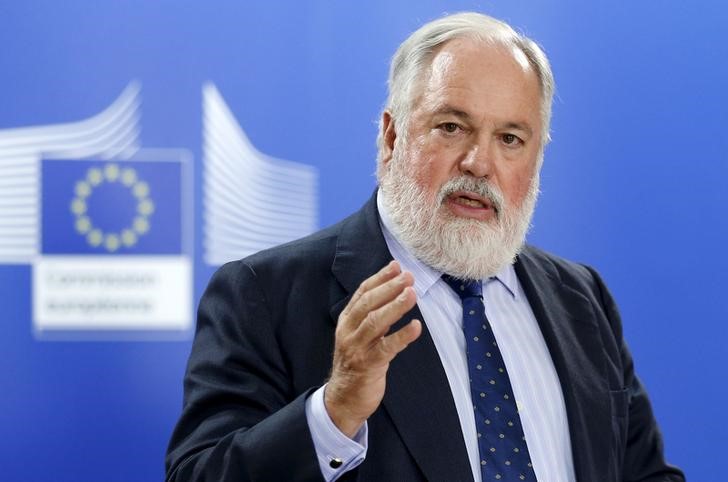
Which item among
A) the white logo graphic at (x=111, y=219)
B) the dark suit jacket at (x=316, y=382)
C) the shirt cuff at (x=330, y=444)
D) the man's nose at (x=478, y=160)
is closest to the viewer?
the shirt cuff at (x=330, y=444)

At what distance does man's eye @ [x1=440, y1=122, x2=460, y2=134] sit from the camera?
2145 millimetres

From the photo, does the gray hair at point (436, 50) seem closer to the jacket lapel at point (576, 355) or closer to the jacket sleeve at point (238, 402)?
the jacket lapel at point (576, 355)

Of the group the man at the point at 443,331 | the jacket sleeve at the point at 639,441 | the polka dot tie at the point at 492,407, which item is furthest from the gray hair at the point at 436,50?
the jacket sleeve at the point at 639,441

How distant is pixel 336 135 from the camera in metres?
3.28

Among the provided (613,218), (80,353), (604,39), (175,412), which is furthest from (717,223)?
(80,353)

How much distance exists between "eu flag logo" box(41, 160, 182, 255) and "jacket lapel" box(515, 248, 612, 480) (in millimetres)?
Result: 1278

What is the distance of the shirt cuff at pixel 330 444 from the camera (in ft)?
5.50

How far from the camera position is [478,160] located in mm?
2086

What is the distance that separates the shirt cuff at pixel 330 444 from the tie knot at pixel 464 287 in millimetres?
565

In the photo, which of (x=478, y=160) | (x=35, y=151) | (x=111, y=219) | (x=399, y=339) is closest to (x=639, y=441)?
(x=478, y=160)

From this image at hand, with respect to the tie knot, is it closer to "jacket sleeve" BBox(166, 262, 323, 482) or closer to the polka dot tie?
the polka dot tie

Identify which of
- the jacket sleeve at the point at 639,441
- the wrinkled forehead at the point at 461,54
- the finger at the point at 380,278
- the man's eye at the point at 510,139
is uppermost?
the wrinkled forehead at the point at 461,54

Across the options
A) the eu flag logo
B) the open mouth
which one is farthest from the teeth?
the eu flag logo

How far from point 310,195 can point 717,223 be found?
1.37 metres
